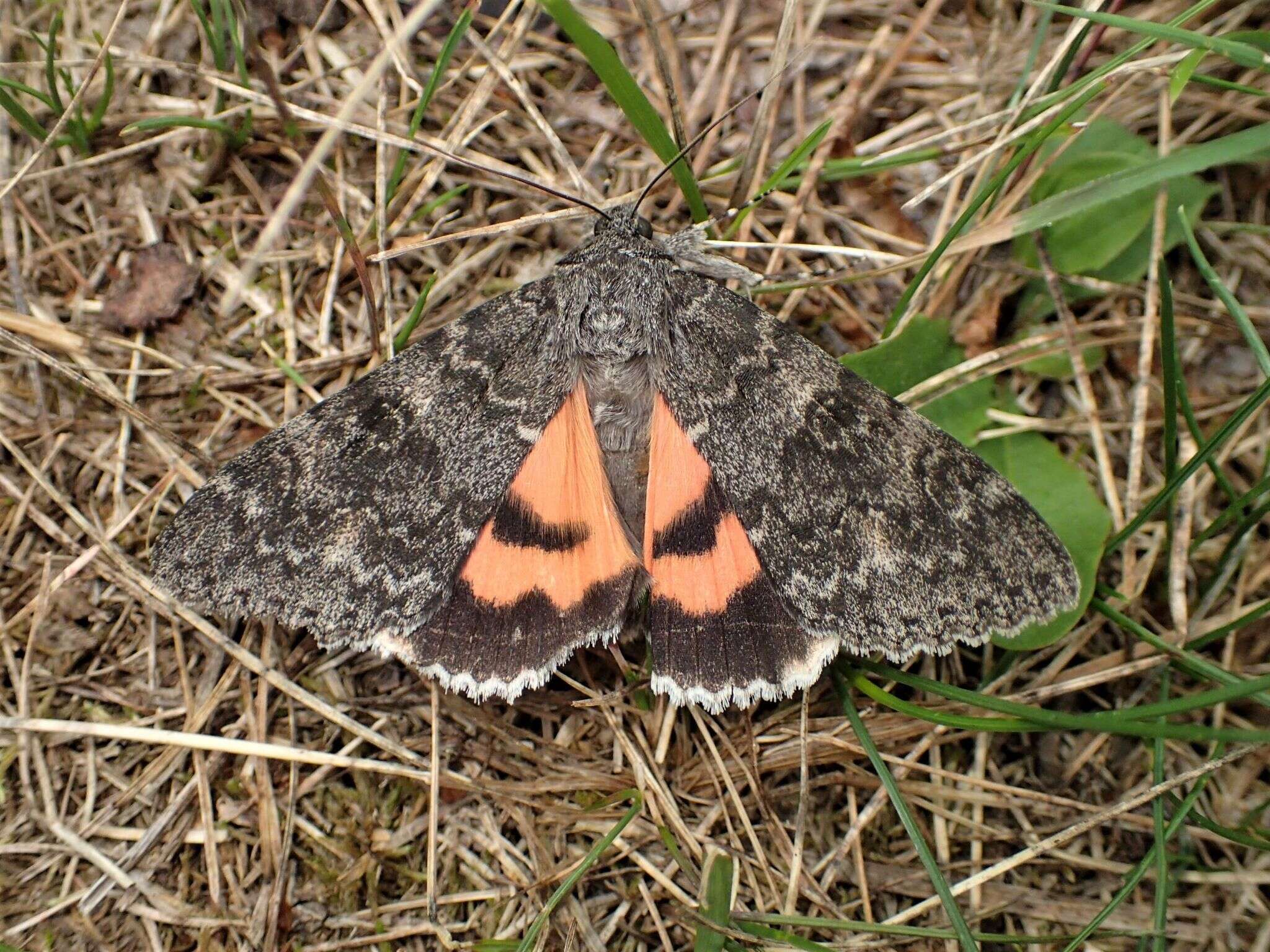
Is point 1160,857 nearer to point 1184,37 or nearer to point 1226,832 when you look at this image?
point 1226,832

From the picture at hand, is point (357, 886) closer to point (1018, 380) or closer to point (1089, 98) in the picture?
point (1018, 380)

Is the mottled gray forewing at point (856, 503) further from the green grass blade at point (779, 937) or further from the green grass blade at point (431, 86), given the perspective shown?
the green grass blade at point (431, 86)

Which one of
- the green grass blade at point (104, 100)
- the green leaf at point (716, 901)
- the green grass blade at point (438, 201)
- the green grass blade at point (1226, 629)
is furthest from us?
the green grass blade at point (438, 201)

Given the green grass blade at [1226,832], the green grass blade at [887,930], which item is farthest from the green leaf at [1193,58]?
Answer: the green grass blade at [887,930]

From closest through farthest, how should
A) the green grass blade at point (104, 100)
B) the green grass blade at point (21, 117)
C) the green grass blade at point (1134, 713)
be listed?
1. the green grass blade at point (1134, 713)
2. the green grass blade at point (21, 117)
3. the green grass blade at point (104, 100)

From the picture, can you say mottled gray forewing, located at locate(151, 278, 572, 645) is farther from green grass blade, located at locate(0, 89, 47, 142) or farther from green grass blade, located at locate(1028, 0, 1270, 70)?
green grass blade, located at locate(1028, 0, 1270, 70)
